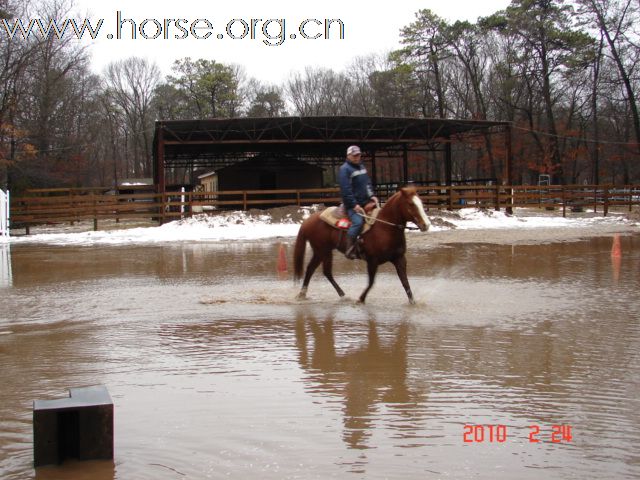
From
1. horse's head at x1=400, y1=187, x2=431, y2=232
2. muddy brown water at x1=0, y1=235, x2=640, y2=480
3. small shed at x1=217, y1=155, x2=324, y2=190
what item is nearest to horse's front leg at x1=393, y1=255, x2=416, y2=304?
muddy brown water at x1=0, y1=235, x2=640, y2=480

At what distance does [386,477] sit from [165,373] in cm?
270

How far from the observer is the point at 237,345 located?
21.3ft

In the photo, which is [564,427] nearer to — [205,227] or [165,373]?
[165,373]

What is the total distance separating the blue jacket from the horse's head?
0.63m

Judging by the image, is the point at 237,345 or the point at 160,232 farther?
Answer: the point at 160,232

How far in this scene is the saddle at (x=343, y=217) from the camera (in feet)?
28.8

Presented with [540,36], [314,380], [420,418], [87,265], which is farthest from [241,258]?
[540,36]

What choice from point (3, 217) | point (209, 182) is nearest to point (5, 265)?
point (3, 217)

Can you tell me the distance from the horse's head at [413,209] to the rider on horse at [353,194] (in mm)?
587

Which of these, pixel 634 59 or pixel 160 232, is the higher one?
pixel 634 59
